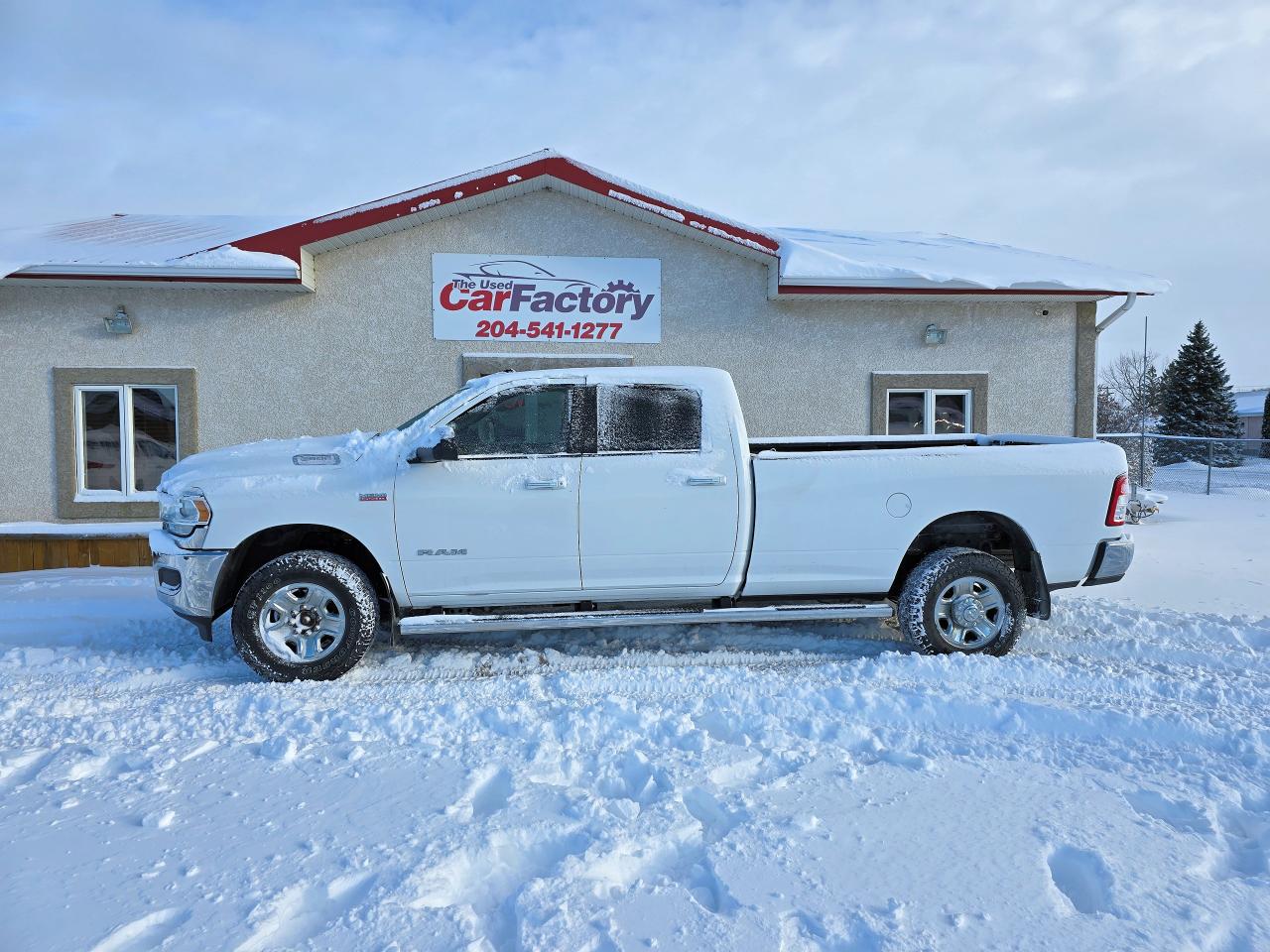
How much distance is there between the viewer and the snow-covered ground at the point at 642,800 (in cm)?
245

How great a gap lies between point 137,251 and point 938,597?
9.06 meters

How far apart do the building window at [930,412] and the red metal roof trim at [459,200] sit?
2652mm

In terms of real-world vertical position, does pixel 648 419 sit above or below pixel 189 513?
above

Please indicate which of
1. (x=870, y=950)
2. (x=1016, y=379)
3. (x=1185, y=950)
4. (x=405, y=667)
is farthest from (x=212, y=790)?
(x=1016, y=379)

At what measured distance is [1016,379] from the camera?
9828 millimetres

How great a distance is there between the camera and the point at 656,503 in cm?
492

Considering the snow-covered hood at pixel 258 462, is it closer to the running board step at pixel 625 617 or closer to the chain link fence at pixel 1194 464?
the running board step at pixel 625 617

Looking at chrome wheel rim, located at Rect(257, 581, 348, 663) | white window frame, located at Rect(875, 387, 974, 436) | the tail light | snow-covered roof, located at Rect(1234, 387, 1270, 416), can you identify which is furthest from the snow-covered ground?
snow-covered roof, located at Rect(1234, 387, 1270, 416)

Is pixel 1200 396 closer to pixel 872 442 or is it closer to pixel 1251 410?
pixel 1251 410

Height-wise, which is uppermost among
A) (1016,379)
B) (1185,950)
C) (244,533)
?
(1016,379)

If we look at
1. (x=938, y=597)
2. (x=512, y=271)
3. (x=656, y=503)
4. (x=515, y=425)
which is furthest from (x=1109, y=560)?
(x=512, y=271)

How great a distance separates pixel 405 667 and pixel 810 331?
6433mm

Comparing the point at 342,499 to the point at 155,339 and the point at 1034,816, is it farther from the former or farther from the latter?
the point at 155,339

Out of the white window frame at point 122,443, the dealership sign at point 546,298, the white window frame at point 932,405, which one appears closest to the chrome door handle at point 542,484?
the dealership sign at point 546,298
